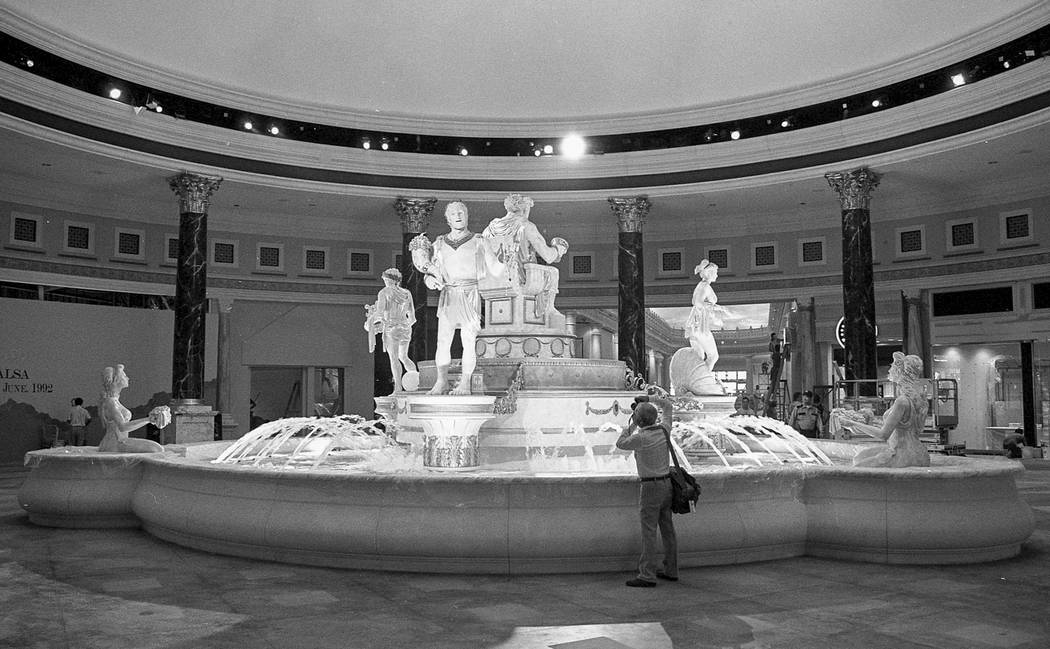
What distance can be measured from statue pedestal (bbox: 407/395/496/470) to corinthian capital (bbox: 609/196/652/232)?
12.3 metres

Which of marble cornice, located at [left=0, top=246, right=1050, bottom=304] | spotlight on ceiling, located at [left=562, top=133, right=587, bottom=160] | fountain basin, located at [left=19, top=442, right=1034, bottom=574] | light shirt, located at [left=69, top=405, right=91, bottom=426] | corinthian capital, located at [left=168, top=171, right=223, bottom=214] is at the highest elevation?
spotlight on ceiling, located at [left=562, top=133, right=587, bottom=160]

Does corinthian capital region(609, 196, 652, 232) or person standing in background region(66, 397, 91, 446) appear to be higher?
corinthian capital region(609, 196, 652, 232)

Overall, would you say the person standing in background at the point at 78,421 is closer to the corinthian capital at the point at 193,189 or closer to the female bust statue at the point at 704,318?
the corinthian capital at the point at 193,189

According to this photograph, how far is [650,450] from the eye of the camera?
5.91 m

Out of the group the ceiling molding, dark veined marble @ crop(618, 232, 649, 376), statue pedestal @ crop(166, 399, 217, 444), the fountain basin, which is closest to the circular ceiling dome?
the ceiling molding

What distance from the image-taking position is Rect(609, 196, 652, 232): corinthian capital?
20.7m

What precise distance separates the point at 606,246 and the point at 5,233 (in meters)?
14.4

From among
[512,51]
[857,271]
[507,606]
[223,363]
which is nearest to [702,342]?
[857,271]

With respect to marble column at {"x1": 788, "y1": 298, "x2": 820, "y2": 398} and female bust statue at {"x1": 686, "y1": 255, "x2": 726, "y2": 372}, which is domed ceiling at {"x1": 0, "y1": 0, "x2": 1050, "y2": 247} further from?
female bust statue at {"x1": 686, "y1": 255, "x2": 726, "y2": 372}

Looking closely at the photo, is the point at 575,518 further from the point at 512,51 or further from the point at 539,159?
the point at 539,159

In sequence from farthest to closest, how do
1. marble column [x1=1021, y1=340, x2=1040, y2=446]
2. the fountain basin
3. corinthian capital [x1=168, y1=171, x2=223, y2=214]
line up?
1. marble column [x1=1021, y1=340, x2=1040, y2=446]
2. corinthian capital [x1=168, y1=171, x2=223, y2=214]
3. the fountain basin

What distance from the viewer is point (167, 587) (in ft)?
19.1

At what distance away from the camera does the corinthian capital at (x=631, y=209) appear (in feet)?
67.9

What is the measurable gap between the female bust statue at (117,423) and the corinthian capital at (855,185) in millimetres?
14198
